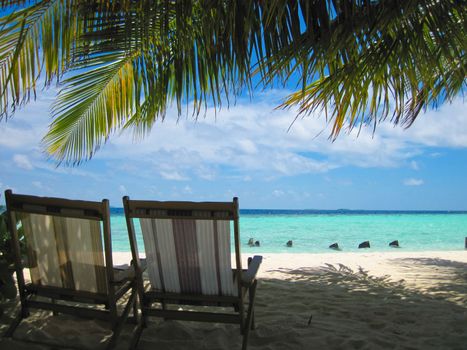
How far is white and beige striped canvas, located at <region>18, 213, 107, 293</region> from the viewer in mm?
2160


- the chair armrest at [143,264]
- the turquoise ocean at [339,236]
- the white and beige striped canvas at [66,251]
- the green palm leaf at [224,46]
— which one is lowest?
the turquoise ocean at [339,236]

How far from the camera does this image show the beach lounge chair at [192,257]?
2.10 metres

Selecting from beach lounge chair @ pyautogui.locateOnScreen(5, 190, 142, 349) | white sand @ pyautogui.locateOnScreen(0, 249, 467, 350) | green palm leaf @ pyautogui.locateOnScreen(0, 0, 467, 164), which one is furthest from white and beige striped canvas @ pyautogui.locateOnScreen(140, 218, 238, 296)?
green palm leaf @ pyautogui.locateOnScreen(0, 0, 467, 164)

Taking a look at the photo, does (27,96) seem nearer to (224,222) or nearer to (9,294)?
(9,294)

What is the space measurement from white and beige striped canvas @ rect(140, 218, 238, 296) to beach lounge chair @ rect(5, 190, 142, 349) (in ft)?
0.67

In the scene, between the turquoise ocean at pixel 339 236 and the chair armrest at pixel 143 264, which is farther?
the turquoise ocean at pixel 339 236

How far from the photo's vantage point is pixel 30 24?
9.18ft

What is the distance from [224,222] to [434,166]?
4950 cm

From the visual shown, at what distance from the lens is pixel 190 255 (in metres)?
2.18

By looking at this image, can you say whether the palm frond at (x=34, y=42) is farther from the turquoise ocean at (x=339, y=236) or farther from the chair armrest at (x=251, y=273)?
the turquoise ocean at (x=339, y=236)

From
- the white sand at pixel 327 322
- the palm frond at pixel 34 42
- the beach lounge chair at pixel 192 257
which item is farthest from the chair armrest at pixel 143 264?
the palm frond at pixel 34 42

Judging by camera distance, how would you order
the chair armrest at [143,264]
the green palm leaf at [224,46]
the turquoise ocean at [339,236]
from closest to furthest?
the chair armrest at [143,264] → the green palm leaf at [224,46] → the turquoise ocean at [339,236]

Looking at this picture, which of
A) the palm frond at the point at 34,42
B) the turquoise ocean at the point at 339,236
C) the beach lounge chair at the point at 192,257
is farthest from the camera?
the turquoise ocean at the point at 339,236

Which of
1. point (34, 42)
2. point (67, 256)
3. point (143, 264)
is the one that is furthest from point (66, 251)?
point (34, 42)
